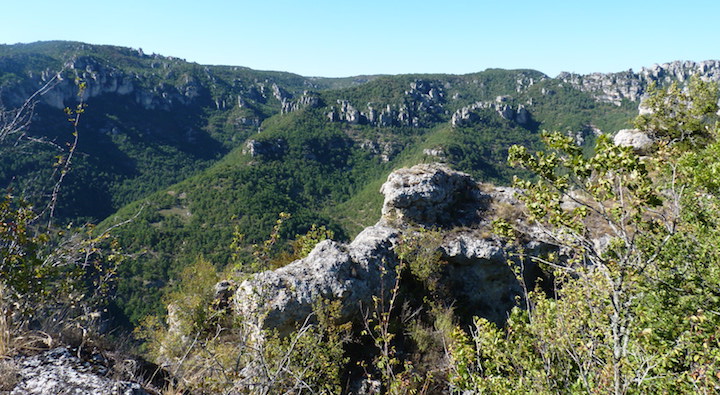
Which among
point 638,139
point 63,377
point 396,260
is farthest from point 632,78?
point 63,377

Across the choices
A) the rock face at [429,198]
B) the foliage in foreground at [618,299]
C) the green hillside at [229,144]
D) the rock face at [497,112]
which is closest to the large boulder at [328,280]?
the rock face at [429,198]

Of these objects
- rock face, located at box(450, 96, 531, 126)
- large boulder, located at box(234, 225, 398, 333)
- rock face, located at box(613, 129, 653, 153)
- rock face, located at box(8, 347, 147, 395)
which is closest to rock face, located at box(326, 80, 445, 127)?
rock face, located at box(450, 96, 531, 126)

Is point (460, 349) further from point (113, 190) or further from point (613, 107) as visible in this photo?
point (613, 107)

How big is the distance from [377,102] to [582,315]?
176 m

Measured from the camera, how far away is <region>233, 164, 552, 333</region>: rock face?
9.66 meters

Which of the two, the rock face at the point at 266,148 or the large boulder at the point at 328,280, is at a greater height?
the large boulder at the point at 328,280

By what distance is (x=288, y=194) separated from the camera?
104 m

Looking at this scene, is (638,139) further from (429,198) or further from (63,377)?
(63,377)

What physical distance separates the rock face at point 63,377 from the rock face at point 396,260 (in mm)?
4934

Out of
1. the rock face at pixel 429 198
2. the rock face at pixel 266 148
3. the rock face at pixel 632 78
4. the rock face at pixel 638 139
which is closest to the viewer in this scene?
the rock face at pixel 429 198

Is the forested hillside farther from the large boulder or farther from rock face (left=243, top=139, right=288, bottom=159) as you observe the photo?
the large boulder

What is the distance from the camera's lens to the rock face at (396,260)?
31.7ft

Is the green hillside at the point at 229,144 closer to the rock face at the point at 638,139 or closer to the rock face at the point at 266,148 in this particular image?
the rock face at the point at 266,148

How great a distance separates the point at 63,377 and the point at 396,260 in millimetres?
9721
